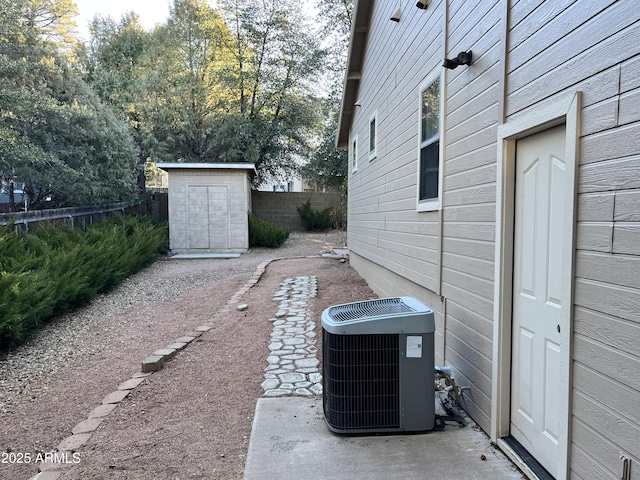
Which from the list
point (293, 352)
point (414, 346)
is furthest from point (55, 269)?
point (414, 346)

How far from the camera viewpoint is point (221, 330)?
5.49 m

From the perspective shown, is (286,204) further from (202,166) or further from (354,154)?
(354,154)

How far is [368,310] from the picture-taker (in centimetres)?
295

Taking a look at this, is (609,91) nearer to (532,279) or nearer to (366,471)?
(532,279)

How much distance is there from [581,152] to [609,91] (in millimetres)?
260

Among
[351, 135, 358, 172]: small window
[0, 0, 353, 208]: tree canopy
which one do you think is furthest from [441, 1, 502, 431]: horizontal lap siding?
[0, 0, 353, 208]: tree canopy

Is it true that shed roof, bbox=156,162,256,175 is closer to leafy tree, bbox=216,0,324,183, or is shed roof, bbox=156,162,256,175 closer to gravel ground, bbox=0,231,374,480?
gravel ground, bbox=0,231,374,480

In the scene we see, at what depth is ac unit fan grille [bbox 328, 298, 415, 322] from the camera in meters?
2.84

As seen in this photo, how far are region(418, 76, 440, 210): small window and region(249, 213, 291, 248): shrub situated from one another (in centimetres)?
1047

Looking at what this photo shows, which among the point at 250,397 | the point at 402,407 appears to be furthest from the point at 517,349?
the point at 250,397

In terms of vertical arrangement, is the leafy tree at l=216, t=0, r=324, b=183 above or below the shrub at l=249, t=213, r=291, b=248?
above

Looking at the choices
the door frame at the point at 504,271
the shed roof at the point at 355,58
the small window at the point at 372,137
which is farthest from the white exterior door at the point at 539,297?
the shed roof at the point at 355,58

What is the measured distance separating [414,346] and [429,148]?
84.2 inches

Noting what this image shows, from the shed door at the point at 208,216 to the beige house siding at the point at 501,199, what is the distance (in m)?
8.80
